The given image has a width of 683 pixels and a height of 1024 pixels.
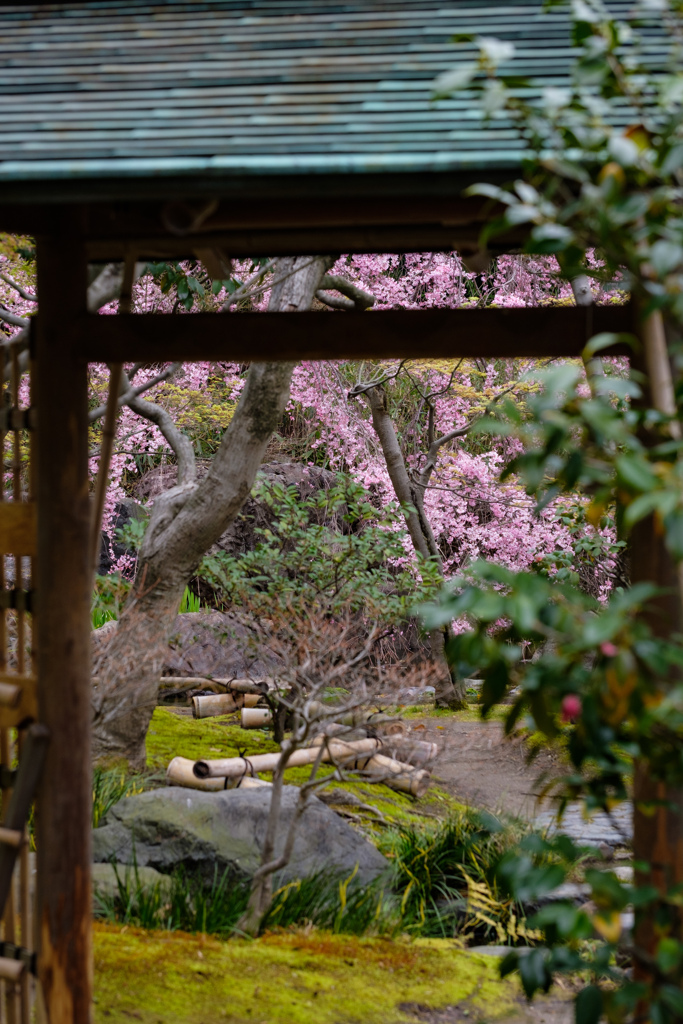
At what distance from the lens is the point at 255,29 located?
2576 mm

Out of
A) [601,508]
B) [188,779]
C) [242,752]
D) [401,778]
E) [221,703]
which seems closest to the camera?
[601,508]

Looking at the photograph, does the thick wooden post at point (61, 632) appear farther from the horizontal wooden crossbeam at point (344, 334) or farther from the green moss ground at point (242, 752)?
the green moss ground at point (242, 752)

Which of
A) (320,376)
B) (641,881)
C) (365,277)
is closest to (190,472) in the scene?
(320,376)

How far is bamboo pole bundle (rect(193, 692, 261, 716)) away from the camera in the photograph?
318 inches

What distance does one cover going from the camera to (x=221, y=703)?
26.8 ft

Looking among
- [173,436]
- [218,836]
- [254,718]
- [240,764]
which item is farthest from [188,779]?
[173,436]

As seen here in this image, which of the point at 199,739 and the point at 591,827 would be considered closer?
the point at 591,827

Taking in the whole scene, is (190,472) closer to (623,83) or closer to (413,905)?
(413,905)

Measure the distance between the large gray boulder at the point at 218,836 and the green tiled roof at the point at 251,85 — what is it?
10.5 ft

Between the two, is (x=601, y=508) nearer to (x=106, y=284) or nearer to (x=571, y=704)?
(x=571, y=704)

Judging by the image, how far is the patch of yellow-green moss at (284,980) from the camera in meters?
3.15

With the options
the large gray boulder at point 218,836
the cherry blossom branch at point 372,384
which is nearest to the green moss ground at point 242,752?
the large gray boulder at point 218,836

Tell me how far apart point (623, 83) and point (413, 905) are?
4.10m

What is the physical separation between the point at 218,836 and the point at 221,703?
3.94 meters
